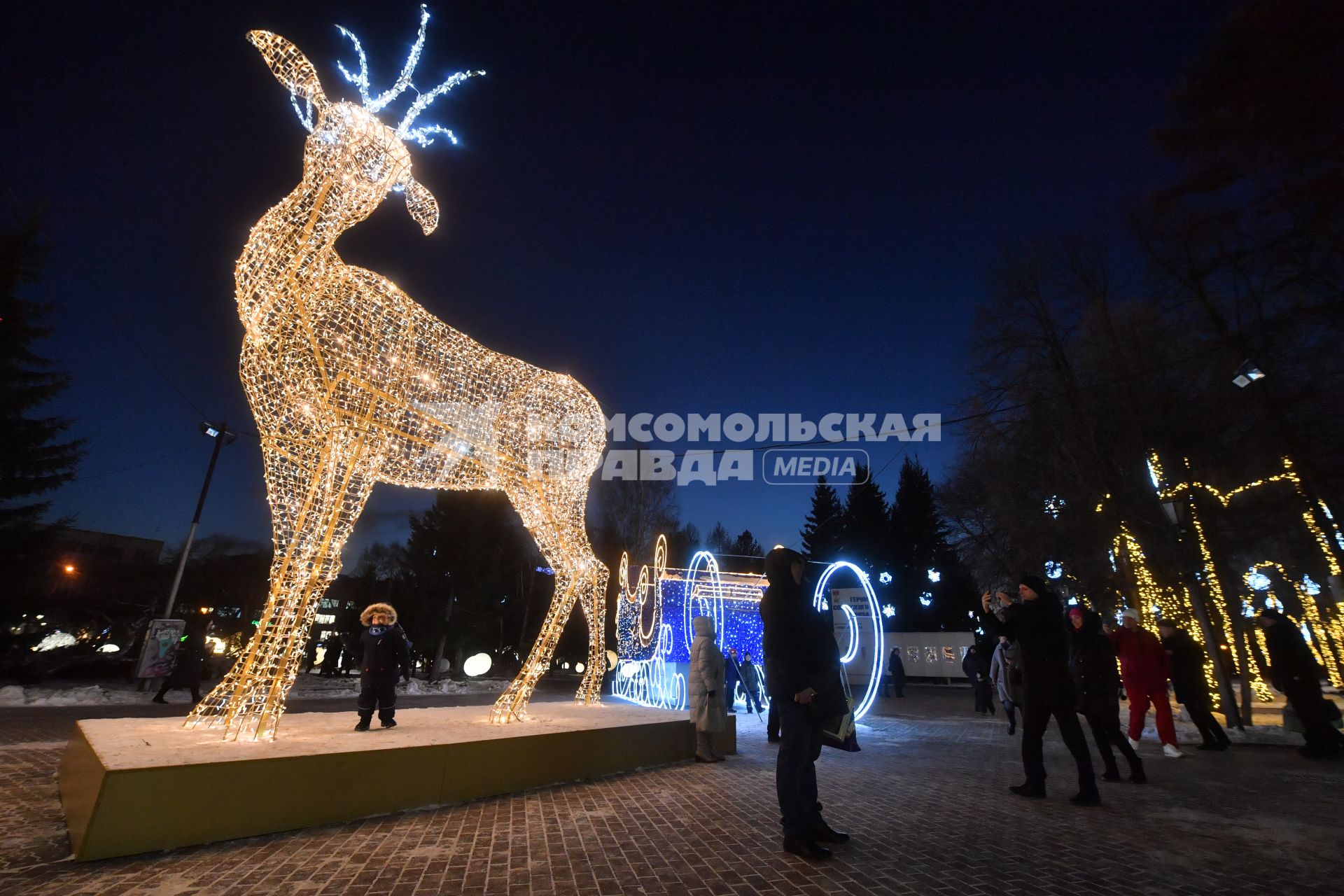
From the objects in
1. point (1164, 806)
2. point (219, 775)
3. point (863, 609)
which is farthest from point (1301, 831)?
point (863, 609)

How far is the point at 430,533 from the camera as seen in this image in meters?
21.1

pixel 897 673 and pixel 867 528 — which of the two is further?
pixel 867 528

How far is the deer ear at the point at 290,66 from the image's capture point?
173 inches

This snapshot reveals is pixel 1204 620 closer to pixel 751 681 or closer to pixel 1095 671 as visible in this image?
pixel 1095 671

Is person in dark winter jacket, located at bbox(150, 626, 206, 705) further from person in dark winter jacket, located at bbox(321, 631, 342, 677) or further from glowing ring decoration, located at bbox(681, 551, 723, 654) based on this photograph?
person in dark winter jacket, located at bbox(321, 631, 342, 677)

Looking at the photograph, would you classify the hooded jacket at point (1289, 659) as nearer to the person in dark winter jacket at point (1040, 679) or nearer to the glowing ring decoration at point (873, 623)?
the person in dark winter jacket at point (1040, 679)

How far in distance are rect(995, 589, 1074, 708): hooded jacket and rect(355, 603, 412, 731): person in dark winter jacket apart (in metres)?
5.23

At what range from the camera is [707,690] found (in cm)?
656

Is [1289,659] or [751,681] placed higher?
[1289,659]

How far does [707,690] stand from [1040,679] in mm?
3270

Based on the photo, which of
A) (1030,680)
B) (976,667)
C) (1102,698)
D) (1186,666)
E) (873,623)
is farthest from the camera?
(976,667)

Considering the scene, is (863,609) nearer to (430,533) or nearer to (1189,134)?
(430,533)

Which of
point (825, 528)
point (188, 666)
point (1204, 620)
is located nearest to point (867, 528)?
point (825, 528)

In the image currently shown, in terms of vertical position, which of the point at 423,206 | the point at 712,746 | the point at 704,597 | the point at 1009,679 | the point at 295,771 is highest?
the point at 423,206
